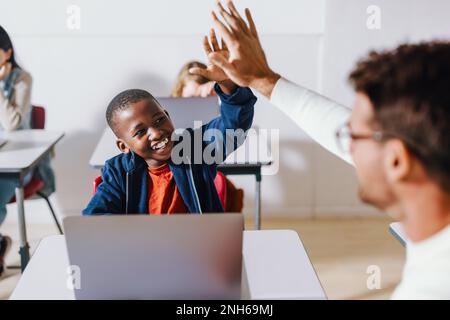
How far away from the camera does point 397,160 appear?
0.83m

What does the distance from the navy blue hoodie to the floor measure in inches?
40.4

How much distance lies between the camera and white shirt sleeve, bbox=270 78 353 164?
1232mm

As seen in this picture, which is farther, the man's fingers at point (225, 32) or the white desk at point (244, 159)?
the white desk at point (244, 159)

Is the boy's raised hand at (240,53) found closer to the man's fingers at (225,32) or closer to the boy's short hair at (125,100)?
the man's fingers at (225,32)

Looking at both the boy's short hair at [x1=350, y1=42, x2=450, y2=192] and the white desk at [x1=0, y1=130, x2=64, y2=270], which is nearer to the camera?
the boy's short hair at [x1=350, y1=42, x2=450, y2=192]

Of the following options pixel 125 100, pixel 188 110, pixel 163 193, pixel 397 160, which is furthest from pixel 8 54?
pixel 397 160

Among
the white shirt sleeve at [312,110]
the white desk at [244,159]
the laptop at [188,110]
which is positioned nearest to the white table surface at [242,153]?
the white desk at [244,159]

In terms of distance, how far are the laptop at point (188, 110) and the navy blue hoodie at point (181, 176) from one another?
754 mm

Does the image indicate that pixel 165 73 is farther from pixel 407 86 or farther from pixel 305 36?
pixel 407 86

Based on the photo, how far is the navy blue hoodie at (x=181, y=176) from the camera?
1.48 m

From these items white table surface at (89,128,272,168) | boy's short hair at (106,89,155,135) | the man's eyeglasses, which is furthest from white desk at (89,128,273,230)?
the man's eyeglasses

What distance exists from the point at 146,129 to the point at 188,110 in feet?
2.87

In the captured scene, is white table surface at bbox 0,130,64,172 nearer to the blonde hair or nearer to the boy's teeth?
the blonde hair

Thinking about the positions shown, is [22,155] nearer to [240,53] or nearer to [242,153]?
[242,153]
